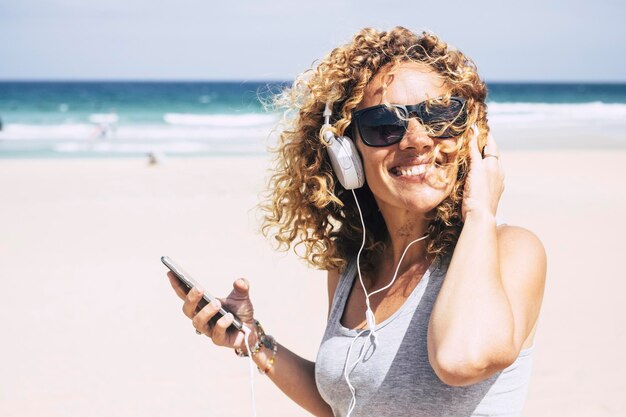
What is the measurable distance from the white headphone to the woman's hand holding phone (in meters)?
0.47

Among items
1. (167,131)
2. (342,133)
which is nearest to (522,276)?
(342,133)

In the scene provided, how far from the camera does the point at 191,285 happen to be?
2.25 metres

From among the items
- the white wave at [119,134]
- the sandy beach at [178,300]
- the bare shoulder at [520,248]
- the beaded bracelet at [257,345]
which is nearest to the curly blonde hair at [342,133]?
the bare shoulder at [520,248]

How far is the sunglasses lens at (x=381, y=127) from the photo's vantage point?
6.93ft

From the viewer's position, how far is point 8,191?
13.3m

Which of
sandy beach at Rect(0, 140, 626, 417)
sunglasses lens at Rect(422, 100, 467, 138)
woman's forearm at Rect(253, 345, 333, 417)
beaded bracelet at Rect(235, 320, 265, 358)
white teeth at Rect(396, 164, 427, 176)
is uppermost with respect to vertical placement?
sunglasses lens at Rect(422, 100, 467, 138)

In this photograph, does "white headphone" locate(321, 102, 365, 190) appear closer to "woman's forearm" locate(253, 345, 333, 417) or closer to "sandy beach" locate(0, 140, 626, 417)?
"woman's forearm" locate(253, 345, 333, 417)

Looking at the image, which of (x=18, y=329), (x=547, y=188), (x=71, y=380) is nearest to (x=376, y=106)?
(x=71, y=380)

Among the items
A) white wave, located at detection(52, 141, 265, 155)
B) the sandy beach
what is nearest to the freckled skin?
the sandy beach

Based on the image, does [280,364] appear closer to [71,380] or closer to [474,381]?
[474,381]

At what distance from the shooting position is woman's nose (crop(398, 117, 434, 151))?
210 centimetres

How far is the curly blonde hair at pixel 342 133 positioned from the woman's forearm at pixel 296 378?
0.35 metres

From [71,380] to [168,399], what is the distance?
82 cm

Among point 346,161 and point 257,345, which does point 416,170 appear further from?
point 257,345
